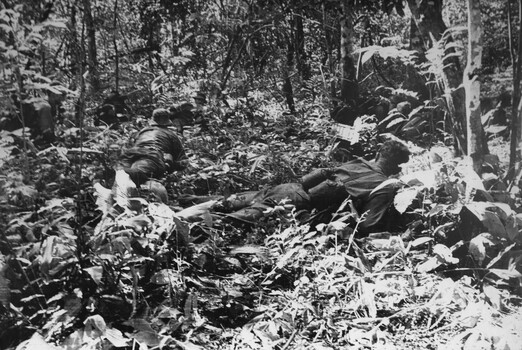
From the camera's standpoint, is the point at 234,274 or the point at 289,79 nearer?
the point at 234,274

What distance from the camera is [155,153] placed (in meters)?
3.23

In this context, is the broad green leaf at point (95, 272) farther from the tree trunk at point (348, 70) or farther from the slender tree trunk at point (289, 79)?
the slender tree trunk at point (289, 79)

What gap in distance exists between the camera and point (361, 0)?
302cm

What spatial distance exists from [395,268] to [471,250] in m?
0.40

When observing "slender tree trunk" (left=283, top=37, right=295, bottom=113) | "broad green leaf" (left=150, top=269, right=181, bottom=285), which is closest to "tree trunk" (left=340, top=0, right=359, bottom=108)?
"slender tree trunk" (left=283, top=37, right=295, bottom=113)

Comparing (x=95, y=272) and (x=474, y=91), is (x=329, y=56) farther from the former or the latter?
(x=95, y=272)

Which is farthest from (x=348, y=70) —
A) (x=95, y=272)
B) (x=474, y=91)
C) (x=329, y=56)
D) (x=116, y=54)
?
(x=95, y=272)

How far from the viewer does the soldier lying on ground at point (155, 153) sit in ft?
9.95

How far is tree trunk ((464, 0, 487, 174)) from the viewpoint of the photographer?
2.08 metres

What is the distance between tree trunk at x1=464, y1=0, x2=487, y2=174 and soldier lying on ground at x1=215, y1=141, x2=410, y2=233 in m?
0.58

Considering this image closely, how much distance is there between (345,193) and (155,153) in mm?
1553

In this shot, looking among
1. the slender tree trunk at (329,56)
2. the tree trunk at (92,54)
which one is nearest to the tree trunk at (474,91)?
the slender tree trunk at (329,56)

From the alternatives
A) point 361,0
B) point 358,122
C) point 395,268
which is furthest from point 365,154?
point 395,268

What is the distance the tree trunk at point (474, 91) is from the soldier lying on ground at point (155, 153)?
2.14 meters
